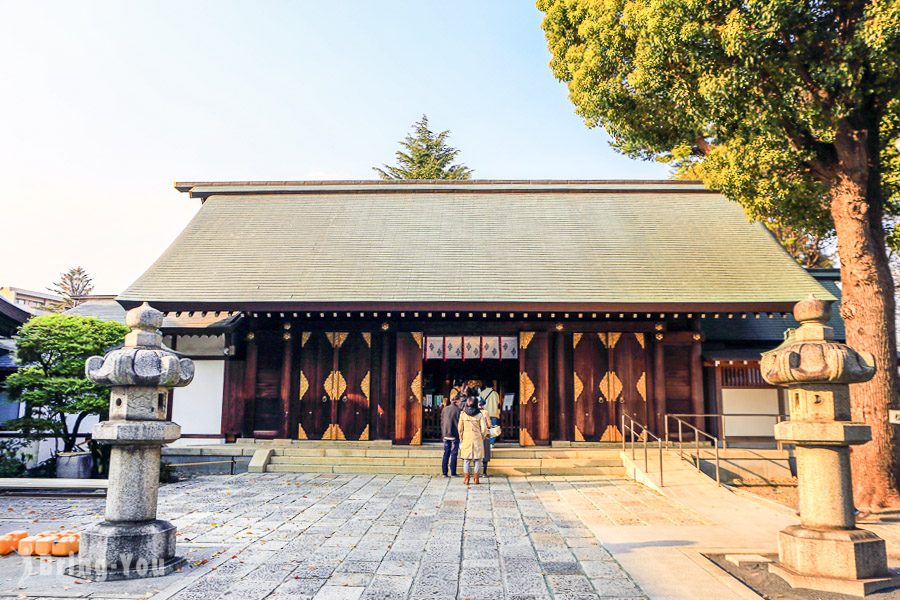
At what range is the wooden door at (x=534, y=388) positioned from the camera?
13391 millimetres

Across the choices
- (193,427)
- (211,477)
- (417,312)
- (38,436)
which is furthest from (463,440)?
(38,436)

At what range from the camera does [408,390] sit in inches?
534

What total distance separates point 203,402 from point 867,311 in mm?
13643

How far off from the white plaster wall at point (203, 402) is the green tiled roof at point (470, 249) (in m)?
2.16

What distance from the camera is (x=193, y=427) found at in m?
14.0

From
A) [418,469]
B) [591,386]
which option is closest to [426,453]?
[418,469]

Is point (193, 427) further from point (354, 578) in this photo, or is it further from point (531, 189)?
point (531, 189)

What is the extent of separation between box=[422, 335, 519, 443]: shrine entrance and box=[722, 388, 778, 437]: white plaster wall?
16.9 ft

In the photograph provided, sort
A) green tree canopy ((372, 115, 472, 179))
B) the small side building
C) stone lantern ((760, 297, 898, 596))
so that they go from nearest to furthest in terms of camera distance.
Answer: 1. stone lantern ((760, 297, 898, 596))
2. the small side building
3. green tree canopy ((372, 115, 472, 179))

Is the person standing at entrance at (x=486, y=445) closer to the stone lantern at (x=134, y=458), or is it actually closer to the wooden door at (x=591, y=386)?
the wooden door at (x=591, y=386)

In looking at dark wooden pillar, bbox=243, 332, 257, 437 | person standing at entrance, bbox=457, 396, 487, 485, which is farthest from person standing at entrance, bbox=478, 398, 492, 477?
dark wooden pillar, bbox=243, 332, 257, 437

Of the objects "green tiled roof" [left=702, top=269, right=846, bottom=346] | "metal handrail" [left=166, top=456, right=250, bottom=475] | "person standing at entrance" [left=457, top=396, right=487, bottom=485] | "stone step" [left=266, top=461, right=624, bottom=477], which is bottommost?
"stone step" [left=266, top=461, right=624, bottom=477]

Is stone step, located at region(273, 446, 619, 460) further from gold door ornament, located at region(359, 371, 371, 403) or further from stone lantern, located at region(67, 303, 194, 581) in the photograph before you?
stone lantern, located at region(67, 303, 194, 581)

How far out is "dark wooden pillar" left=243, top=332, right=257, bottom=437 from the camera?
542 inches
